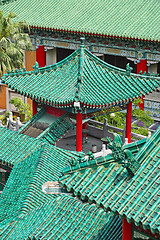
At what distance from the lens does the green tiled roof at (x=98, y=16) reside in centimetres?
2956

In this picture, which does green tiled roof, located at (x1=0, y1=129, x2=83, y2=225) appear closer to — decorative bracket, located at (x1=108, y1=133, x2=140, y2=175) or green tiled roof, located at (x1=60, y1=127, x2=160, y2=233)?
green tiled roof, located at (x1=60, y1=127, x2=160, y2=233)

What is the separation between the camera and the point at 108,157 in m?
11.0

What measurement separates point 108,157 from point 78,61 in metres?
9.15

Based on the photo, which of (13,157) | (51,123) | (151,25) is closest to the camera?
(13,157)

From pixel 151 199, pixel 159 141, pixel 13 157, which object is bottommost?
pixel 13 157

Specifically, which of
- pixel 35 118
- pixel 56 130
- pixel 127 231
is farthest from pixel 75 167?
pixel 35 118

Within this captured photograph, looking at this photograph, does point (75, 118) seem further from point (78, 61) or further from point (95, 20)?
point (95, 20)

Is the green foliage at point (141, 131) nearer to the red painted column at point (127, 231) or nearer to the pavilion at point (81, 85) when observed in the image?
the pavilion at point (81, 85)

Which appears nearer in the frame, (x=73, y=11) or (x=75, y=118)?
(x=75, y=118)

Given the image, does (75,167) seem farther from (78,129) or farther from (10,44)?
(10,44)

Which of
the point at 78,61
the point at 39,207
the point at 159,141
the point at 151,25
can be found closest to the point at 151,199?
the point at 159,141

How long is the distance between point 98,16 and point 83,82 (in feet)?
45.8

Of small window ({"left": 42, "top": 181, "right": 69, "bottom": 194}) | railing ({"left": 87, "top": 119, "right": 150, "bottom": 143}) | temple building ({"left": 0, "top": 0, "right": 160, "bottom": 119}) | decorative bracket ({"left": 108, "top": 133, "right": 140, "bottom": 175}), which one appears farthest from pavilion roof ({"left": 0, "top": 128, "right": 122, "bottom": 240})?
temple building ({"left": 0, "top": 0, "right": 160, "bottom": 119})

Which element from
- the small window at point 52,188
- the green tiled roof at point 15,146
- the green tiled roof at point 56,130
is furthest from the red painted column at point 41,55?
the small window at point 52,188
